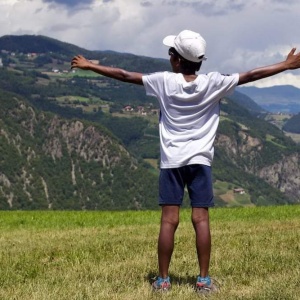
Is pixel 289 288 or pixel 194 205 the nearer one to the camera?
pixel 289 288

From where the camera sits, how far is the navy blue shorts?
6402mm

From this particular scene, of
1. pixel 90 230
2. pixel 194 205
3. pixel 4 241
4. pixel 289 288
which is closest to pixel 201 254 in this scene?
pixel 194 205

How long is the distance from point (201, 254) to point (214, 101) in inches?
63.9

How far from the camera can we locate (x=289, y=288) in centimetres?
599

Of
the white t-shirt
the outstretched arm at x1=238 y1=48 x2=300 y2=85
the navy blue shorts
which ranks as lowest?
the navy blue shorts

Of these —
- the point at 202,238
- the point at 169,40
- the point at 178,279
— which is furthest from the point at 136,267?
the point at 169,40

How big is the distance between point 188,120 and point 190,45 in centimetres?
77

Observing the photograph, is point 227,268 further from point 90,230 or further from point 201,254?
point 90,230

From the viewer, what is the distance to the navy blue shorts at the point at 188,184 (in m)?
6.40

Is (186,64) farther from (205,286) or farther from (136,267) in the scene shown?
(136,267)

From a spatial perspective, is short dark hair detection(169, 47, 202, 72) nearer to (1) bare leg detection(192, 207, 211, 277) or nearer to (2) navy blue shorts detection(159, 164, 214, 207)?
(2) navy blue shorts detection(159, 164, 214, 207)

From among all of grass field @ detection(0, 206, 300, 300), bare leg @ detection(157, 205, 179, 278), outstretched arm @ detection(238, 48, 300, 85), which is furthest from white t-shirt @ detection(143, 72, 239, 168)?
grass field @ detection(0, 206, 300, 300)

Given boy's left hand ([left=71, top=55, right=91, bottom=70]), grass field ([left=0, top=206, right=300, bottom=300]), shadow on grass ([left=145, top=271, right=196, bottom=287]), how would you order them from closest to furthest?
grass field ([left=0, top=206, right=300, bottom=300])
boy's left hand ([left=71, top=55, right=91, bottom=70])
shadow on grass ([left=145, top=271, right=196, bottom=287])

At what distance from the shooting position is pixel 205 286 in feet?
20.8
